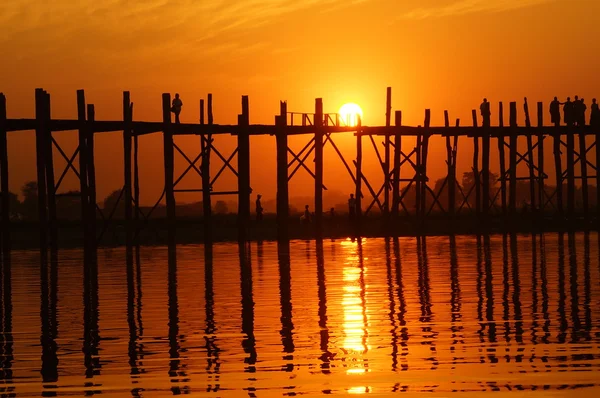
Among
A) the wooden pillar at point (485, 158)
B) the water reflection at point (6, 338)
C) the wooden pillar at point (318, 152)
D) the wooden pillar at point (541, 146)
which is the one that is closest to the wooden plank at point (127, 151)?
the wooden pillar at point (318, 152)

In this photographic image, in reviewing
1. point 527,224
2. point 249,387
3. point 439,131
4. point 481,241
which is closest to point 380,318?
point 249,387

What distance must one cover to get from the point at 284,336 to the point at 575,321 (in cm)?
318

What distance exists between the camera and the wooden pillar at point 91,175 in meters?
32.2

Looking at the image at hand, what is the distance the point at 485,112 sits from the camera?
41.0m

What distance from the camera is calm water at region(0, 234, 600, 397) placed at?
9.41 meters

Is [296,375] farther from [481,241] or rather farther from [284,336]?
[481,241]

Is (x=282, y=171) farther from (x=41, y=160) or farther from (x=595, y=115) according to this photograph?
(x=595, y=115)

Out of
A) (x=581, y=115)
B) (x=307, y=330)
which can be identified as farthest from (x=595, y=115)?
(x=307, y=330)

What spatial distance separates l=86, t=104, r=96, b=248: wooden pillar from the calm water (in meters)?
7.90

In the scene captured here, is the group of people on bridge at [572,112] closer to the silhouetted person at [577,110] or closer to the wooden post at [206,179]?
the silhouetted person at [577,110]

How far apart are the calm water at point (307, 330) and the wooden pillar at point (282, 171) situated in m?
12.9

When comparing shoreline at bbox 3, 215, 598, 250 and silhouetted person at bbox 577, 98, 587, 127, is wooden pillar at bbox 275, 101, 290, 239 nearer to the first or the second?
shoreline at bbox 3, 215, 598, 250

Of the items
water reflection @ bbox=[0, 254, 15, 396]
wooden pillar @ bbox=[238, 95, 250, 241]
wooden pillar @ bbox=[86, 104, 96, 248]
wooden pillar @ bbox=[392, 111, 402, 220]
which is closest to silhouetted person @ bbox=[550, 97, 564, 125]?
wooden pillar @ bbox=[392, 111, 402, 220]

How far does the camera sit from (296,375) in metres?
9.68
